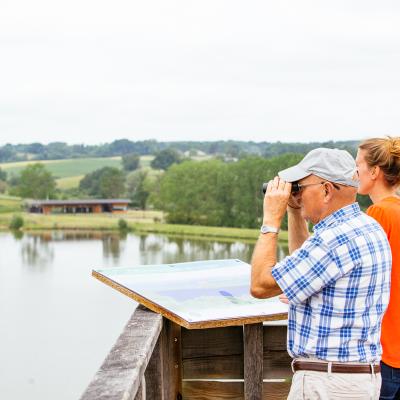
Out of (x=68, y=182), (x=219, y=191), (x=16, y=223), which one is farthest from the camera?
(x=68, y=182)

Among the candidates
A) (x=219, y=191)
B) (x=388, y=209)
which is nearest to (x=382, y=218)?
(x=388, y=209)

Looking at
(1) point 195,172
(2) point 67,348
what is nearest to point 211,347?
(2) point 67,348

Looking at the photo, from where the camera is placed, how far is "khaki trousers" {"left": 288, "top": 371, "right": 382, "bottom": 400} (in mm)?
1891

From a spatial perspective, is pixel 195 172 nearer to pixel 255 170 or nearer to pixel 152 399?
pixel 255 170

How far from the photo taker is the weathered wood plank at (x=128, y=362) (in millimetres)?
1639

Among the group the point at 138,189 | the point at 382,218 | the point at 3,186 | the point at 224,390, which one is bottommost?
the point at 138,189

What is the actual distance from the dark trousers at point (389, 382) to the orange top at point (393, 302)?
18 mm

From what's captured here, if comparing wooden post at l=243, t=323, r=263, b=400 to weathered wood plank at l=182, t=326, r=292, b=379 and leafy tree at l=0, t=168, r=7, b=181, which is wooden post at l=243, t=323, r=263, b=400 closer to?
weathered wood plank at l=182, t=326, r=292, b=379

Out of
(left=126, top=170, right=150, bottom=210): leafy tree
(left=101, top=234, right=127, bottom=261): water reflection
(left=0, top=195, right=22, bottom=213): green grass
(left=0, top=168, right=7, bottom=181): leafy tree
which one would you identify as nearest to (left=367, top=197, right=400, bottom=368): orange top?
(left=101, top=234, right=127, bottom=261): water reflection

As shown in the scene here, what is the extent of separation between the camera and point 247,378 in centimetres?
279

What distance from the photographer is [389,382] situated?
2248mm

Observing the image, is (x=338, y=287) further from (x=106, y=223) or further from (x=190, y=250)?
(x=106, y=223)

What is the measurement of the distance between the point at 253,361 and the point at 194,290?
0.36 meters

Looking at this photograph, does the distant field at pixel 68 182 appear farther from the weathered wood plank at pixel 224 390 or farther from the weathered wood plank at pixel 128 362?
the weathered wood plank at pixel 128 362
